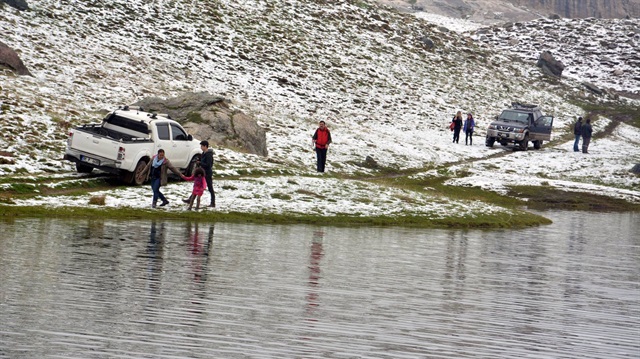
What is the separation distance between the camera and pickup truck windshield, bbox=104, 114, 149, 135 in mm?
30516

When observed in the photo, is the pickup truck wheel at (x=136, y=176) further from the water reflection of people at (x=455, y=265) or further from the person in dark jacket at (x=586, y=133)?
the person in dark jacket at (x=586, y=133)

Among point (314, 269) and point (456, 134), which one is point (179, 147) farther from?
point (456, 134)

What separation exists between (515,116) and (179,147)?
1277 inches

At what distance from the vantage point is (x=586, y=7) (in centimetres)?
17775

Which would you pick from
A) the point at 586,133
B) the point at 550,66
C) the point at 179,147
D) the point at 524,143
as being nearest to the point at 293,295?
the point at 179,147

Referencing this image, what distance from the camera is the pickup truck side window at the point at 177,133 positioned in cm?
3152

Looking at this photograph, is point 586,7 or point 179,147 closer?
point 179,147

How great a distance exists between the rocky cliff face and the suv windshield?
381 ft

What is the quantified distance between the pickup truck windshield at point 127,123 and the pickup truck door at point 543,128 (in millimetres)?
34302

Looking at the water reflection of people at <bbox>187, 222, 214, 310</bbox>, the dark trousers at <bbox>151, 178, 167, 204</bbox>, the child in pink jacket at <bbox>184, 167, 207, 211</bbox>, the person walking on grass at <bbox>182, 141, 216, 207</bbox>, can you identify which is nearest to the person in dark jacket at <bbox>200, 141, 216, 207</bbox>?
the person walking on grass at <bbox>182, 141, 216, 207</bbox>

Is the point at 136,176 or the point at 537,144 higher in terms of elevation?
the point at 537,144

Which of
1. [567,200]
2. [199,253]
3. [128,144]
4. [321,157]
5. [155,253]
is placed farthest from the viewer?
[567,200]

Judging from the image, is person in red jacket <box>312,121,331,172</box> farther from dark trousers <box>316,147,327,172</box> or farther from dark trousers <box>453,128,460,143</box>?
dark trousers <box>453,128,460,143</box>

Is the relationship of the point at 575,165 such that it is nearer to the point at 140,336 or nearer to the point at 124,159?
the point at 124,159
